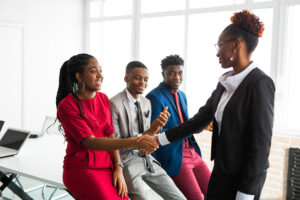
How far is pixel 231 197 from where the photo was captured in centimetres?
138

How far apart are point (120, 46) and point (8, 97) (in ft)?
7.34

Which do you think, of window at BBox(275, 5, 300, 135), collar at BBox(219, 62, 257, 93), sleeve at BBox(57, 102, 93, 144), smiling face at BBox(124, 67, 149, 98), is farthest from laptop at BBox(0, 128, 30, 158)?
window at BBox(275, 5, 300, 135)

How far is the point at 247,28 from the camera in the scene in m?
1.38

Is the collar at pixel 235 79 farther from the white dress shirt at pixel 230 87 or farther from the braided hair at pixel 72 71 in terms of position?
the braided hair at pixel 72 71

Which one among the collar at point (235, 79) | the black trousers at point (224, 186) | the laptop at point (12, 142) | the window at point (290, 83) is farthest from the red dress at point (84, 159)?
the window at point (290, 83)

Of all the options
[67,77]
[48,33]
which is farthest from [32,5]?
[67,77]

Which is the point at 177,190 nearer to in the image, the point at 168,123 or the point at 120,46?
the point at 168,123

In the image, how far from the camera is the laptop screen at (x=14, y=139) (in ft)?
8.03

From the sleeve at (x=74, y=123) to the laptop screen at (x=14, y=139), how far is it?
3.36 ft

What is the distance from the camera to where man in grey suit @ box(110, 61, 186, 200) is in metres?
1.86

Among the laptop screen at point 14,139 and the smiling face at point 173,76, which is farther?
the laptop screen at point 14,139

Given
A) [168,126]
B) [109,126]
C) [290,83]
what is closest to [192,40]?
[290,83]

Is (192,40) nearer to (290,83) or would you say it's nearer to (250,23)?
(290,83)

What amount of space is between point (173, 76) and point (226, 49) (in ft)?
2.82
